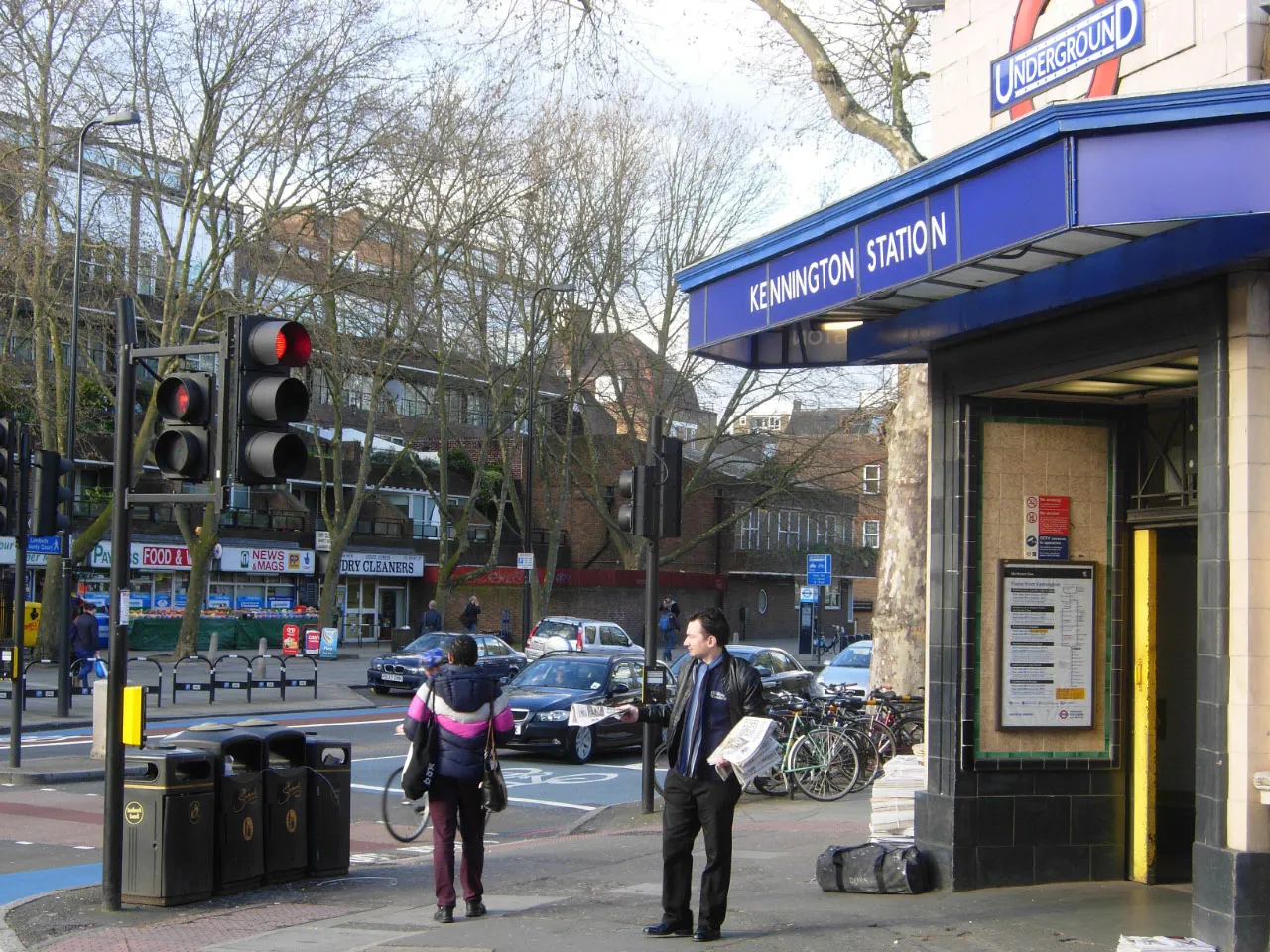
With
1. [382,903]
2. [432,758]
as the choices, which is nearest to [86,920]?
[382,903]

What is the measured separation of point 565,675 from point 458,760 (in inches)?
492

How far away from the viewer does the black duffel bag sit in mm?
8477

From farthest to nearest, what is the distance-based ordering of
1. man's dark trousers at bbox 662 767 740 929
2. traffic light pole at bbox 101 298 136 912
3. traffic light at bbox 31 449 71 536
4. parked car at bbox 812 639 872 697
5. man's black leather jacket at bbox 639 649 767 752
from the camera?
parked car at bbox 812 639 872 697, traffic light at bbox 31 449 71 536, traffic light pole at bbox 101 298 136 912, man's black leather jacket at bbox 639 649 767 752, man's dark trousers at bbox 662 767 740 929

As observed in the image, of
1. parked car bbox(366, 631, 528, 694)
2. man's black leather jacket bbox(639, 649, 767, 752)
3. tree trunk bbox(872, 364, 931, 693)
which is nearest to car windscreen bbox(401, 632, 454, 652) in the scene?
parked car bbox(366, 631, 528, 694)

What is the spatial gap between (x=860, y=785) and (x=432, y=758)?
838 cm

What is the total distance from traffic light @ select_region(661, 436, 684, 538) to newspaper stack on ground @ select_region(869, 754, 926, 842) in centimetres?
433

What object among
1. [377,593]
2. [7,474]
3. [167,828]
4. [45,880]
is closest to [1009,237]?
[167,828]

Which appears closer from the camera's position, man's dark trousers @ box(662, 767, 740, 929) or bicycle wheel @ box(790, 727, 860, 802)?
man's dark trousers @ box(662, 767, 740, 929)

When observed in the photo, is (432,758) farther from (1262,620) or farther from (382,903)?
(1262,620)

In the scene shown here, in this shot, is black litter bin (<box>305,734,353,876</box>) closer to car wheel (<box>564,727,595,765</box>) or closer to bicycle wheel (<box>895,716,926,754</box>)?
bicycle wheel (<box>895,716,926,754</box>)

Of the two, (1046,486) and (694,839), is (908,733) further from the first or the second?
(694,839)

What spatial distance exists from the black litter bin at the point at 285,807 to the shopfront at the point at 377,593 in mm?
42789

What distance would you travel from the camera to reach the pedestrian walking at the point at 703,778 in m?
7.39

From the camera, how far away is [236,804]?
9250mm
